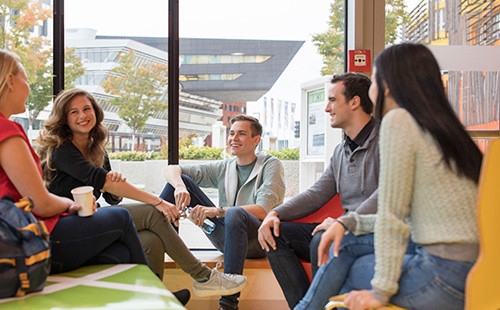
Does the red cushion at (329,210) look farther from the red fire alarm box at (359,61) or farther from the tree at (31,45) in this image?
the tree at (31,45)

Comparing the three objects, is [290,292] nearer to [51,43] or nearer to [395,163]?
[395,163]

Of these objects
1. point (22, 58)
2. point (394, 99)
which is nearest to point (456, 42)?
point (394, 99)

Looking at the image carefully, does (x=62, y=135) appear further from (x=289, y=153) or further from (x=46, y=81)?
(x=289, y=153)

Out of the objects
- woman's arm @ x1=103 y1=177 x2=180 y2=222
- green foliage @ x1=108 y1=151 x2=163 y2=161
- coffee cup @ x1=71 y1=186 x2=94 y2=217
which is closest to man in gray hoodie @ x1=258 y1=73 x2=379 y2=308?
woman's arm @ x1=103 y1=177 x2=180 y2=222

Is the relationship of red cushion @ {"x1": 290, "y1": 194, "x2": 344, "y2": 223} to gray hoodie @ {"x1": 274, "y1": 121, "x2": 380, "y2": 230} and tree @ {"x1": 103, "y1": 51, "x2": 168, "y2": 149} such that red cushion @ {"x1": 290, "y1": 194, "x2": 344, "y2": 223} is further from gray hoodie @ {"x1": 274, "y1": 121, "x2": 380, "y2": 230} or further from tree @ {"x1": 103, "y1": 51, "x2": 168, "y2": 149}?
tree @ {"x1": 103, "y1": 51, "x2": 168, "y2": 149}

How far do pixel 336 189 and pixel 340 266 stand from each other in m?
0.86

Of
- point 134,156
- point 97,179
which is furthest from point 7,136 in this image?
point 134,156

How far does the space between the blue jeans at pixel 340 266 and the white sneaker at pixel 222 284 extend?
2.67ft

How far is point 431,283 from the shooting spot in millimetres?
1227

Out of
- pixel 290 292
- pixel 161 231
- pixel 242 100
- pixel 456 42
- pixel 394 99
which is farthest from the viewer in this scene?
pixel 242 100

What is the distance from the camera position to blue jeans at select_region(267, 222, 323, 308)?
2105 mm

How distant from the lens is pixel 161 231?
2408 millimetres

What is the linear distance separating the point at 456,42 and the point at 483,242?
2284 millimetres

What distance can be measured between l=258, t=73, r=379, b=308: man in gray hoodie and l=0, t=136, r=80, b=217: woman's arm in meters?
0.97
